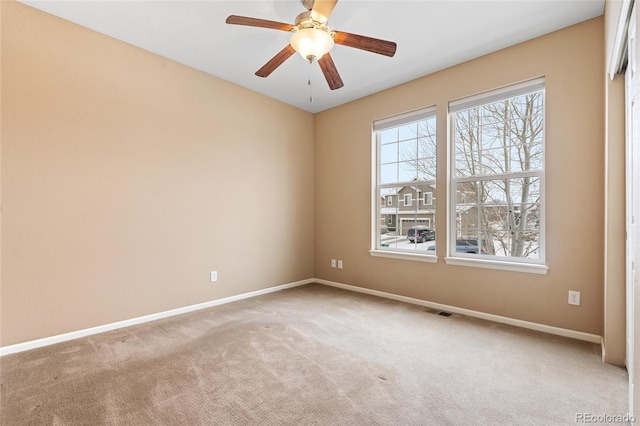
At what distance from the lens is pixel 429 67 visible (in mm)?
3500

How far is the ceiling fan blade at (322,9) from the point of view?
2010 millimetres

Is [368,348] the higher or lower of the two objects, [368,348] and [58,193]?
the lower

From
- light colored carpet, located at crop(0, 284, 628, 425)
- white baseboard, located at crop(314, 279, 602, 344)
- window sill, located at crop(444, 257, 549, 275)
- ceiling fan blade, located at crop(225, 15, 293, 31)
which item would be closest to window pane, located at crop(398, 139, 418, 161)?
window sill, located at crop(444, 257, 549, 275)

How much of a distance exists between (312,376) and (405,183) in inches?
109

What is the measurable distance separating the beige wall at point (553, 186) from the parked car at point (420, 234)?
0.16 meters

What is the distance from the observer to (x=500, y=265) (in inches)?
122

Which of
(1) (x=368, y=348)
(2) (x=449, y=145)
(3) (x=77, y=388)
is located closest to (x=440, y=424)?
(1) (x=368, y=348)

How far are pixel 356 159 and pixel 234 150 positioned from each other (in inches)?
68.5

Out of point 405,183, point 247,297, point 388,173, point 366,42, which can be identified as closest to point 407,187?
point 405,183

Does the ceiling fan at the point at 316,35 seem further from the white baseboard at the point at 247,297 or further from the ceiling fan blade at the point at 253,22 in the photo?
the white baseboard at the point at 247,297

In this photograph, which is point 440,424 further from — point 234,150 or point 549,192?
point 234,150

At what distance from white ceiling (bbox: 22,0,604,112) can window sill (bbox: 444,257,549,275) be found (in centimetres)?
221

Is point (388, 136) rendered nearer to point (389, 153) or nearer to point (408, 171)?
point (389, 153)

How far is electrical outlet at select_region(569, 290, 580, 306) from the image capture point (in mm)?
2706
